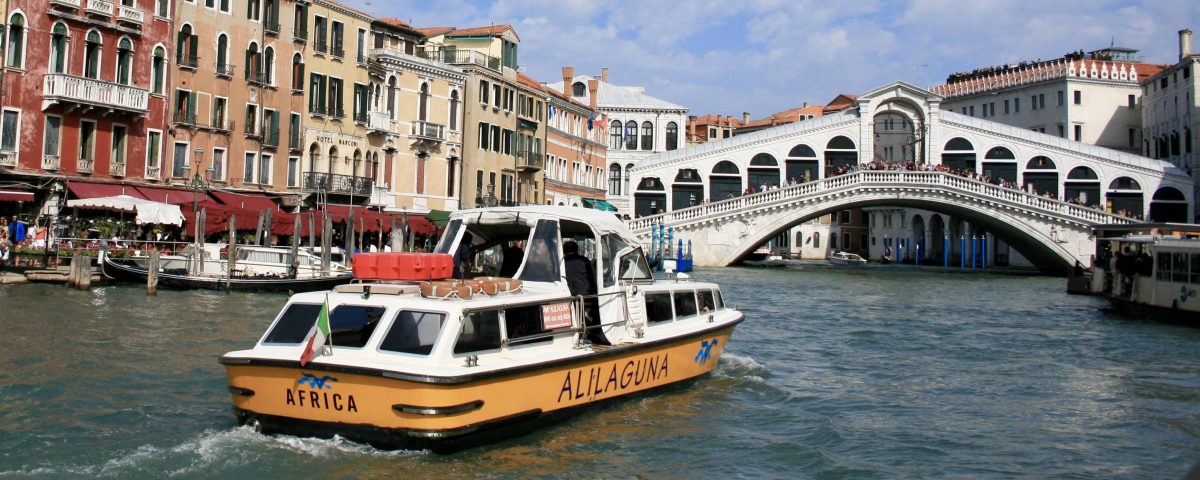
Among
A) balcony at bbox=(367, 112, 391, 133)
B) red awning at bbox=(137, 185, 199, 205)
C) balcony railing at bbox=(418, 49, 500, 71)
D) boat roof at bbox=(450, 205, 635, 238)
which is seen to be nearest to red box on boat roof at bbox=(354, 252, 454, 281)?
boat roof at bbox=(450, 205, 635, 238)

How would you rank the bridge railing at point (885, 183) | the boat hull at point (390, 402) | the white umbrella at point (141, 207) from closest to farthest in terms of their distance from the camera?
1. the boat hull at point (390, 402)
2. the white umbrella at point (141, 207)
3. the bridge railing at point (885, 183)

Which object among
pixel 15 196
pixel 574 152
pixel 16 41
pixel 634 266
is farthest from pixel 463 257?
pixel 574 152

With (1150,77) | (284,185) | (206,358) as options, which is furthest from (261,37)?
(1150,77)

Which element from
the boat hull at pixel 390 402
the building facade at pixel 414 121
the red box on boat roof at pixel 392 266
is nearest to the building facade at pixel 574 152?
the building facade at pixel 414 121

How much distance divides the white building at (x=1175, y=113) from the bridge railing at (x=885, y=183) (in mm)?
6699

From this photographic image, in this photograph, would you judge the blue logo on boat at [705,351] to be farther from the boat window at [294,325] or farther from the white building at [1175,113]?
the white building at [1175,113]

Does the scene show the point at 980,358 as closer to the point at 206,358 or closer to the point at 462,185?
the point at 206,358

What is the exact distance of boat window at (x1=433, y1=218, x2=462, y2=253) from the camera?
10539mm

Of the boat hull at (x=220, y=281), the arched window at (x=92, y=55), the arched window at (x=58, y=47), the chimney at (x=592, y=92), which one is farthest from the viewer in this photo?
the chimney at (x=592, y=92)

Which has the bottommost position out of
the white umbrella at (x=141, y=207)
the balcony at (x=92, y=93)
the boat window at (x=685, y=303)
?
the boat window at (x=685, y=303)

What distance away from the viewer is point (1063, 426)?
10.4 metres

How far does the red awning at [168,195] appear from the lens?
26.0m

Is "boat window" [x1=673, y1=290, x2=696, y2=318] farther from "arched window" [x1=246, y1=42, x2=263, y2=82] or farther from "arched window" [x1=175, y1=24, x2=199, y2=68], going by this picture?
"arched window" [x1=246, y1=42, x2=263, y2=82]

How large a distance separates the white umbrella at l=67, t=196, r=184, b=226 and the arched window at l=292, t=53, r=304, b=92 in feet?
24.3
